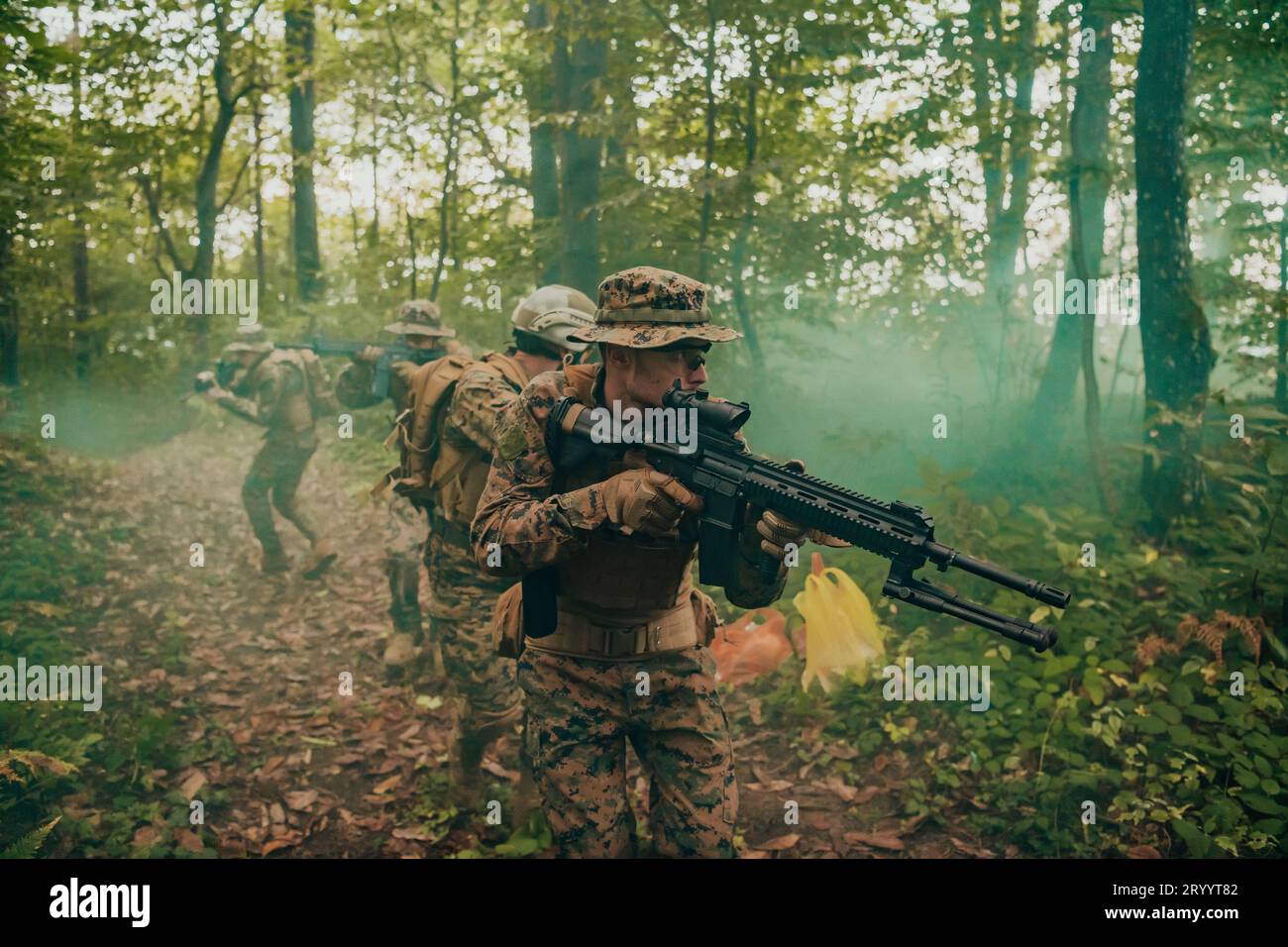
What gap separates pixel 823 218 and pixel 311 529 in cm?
663

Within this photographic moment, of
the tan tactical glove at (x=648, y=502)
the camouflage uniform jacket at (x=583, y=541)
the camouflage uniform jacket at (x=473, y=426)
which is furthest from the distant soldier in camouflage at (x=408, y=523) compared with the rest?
the tan tactical glove at (x=648, y=502)

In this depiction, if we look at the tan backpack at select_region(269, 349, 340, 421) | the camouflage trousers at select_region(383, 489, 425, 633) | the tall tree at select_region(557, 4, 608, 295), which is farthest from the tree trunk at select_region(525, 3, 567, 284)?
the camouflage trousers at select_region(383, 489, 425, 633)

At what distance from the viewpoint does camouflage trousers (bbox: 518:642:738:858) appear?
308 centimetres

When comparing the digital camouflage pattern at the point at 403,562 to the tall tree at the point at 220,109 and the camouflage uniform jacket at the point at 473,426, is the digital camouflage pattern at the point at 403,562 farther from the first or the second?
the tall tree at the point at 220,109

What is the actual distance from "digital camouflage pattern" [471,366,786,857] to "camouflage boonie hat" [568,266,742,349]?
0.94 ft

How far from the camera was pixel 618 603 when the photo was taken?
3.20 metres

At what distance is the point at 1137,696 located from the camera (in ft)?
16.2

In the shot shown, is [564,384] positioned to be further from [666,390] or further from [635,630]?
[635,630]

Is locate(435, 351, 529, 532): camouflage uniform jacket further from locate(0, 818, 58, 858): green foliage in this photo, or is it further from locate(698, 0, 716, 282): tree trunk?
locate(698, 0, 716, 282): tree trunk

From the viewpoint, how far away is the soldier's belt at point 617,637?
10.4ft

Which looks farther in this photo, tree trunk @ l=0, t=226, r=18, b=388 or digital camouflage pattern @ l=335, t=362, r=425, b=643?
tree trunk @ l=0, t=226, r=18, b=388

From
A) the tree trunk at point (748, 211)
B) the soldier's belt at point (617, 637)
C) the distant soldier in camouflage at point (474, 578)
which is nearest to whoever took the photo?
the soldier's belt at point (617, 637)

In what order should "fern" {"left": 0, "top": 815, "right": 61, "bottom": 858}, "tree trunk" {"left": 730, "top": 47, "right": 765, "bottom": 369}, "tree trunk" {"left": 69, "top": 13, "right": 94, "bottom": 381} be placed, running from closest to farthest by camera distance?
"fern" {"left": 0, "top": 815, "right": 61, "bottom": 858}, "tree trunk" {"left": 730, "top": 47, "right": 765, "bottom": 369}, "tree trunk" {"left": 69, "top": 13, "right": 94, "bottom": 381}
